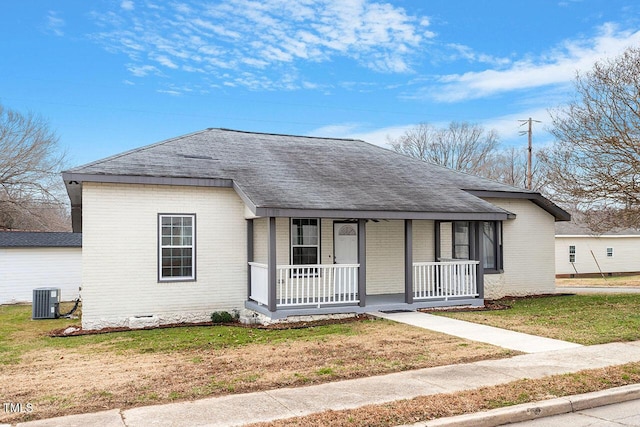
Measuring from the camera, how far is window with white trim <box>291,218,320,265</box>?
14750 mm

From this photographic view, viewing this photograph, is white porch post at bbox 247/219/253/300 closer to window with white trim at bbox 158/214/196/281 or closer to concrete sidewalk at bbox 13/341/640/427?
window with white trim at bbox 158/214/196/281

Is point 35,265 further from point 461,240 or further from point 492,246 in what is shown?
point 492,246

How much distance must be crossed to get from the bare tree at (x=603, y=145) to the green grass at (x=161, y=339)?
30.7 ft

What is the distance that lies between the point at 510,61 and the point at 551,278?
17.2 m

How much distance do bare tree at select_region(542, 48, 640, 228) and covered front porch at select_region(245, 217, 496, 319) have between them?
3715 millimetres

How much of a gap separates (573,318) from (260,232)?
306 inches

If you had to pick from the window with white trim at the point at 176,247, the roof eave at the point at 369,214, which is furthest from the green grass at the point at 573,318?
the window with white trim at the point at 176,247

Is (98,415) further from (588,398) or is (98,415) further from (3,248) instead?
(3,248)

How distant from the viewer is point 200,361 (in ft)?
28.3

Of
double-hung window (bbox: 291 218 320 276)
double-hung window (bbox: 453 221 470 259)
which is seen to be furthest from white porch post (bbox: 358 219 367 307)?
double-hung window (bbox: 453 221 470 259)

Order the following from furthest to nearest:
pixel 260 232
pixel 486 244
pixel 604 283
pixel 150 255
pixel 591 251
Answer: pixel 591 251 → pixel 604 283 → pixel 486 244 → pixel 260 232 → pixel 150 255

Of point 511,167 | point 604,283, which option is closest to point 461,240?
point 604,283

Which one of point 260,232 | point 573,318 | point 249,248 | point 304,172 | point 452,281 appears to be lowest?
point 573,318

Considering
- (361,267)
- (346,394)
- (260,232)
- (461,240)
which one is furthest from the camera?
(461,240)
